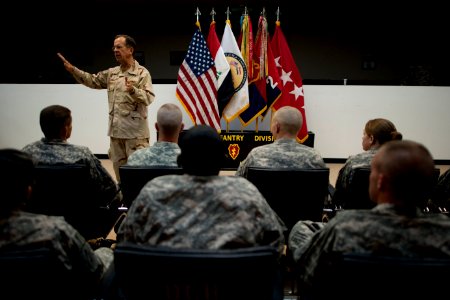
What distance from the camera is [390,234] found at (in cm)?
114

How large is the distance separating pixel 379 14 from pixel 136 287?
7804mm

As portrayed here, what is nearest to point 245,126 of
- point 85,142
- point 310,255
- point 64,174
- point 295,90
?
point 295,90

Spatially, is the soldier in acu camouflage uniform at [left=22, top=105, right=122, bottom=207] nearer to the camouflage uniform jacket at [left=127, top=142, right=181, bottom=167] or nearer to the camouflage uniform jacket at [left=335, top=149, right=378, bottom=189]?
the camouflage uniform jacket at [left=127, top=142, right=181, bottom=167]

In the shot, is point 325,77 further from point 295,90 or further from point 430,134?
point 295,90

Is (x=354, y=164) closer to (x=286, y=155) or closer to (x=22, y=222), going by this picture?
(x=286, y=155)

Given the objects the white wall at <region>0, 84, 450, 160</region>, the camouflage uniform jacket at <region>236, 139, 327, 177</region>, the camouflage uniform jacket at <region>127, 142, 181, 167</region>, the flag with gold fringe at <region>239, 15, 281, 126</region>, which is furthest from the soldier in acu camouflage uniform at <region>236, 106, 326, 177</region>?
the white wall at <region>0, 84, 450, 160</region>

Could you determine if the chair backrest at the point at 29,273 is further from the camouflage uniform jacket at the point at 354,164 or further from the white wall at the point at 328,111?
the white wall at the point at 328,111

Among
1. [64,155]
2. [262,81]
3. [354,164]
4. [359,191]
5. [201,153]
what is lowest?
[359,191]

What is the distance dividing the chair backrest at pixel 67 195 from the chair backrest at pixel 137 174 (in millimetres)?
200

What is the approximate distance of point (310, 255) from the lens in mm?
1373

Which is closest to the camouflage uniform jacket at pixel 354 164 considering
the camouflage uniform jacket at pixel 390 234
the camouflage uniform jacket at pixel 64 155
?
the camouflage uniform jacket at pixel 390 234

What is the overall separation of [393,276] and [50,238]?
1.00m

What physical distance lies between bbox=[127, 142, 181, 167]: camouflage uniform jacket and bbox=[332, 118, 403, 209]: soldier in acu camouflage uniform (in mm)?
1032

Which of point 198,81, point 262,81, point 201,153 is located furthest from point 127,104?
point 201,153
